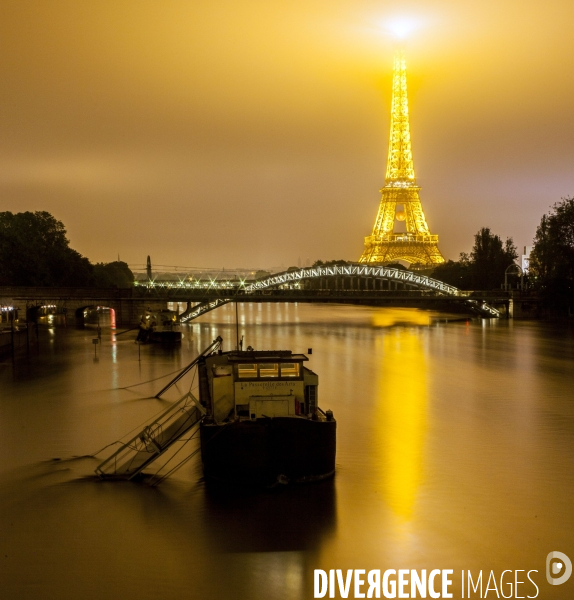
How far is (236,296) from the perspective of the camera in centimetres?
5153

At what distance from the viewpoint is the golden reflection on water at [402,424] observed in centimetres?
1278

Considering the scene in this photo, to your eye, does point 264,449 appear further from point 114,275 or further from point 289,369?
point 114,275

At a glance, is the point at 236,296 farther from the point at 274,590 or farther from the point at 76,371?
the point at 274,590

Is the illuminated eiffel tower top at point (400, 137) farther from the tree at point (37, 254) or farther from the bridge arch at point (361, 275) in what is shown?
the tree at point (37, 254)

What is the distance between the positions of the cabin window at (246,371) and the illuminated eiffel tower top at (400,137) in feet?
253

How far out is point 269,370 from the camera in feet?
42.6

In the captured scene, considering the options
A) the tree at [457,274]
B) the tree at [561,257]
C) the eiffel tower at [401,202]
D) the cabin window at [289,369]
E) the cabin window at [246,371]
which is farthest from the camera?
the eiffel tower at [401,202]

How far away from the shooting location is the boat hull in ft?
39.1

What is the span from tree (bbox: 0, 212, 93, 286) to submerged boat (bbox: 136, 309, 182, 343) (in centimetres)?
1854

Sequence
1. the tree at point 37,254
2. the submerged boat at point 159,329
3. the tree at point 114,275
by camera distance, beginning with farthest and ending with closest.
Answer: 1. the tree at point 114,275
2. the tree at point 37,254
3. the submerged boat at point 159,329

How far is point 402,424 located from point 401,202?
72.1 m

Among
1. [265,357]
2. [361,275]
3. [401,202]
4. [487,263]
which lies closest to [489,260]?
[487,263]

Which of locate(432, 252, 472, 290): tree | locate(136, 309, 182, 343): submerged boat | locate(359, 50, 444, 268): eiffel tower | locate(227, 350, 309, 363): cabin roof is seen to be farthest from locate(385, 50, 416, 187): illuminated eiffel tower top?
locate(227, 350, 309, 363): cabin roof

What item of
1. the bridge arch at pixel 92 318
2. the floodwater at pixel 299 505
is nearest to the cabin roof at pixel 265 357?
the floodwater at pixel 299 505
